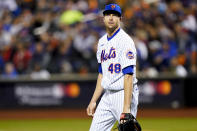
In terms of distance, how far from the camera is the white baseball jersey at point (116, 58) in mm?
4914

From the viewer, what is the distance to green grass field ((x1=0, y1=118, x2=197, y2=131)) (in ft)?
34.5

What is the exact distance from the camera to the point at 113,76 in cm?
509

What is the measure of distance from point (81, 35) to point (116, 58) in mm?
9539

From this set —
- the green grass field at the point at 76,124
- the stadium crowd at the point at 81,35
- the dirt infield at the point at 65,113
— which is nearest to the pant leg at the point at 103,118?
the green grass field at the point at 76,124

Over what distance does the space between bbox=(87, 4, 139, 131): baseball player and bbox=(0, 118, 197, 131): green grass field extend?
199 inches

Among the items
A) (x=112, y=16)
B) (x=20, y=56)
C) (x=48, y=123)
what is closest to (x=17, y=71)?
(x=20, y=56)

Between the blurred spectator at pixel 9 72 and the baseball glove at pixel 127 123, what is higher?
the blurred spectator at pixel 9 72

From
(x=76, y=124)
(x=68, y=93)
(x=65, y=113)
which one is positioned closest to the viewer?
(x=76, y=124)

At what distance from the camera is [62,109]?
14.3 m

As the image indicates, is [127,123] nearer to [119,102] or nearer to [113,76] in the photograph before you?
[119,102]

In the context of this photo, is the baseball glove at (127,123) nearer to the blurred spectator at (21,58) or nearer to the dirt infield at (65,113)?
the dirt infield at (65,113)

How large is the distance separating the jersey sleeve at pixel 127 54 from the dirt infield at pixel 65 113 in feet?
27.2

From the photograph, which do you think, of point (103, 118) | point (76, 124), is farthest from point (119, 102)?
point (76, 124)

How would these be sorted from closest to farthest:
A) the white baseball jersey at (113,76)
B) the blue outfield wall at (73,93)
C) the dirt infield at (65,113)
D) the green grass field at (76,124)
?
the white baseball jersey at (113,76) → the green grass field at (76,124) → the dirt infield at (65,113) → the blue outfield wall at (73,93)
